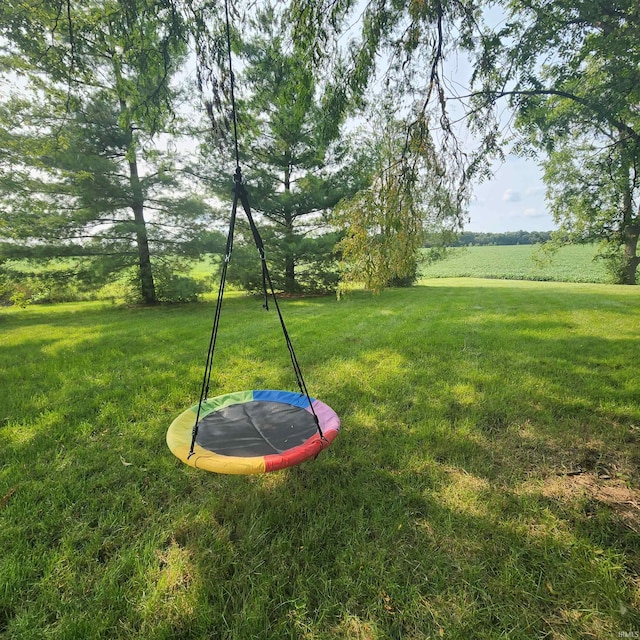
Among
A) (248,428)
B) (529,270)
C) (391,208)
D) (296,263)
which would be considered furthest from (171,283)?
(529,270)

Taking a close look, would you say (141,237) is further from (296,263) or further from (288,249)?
(296,263)

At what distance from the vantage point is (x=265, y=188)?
359 inches

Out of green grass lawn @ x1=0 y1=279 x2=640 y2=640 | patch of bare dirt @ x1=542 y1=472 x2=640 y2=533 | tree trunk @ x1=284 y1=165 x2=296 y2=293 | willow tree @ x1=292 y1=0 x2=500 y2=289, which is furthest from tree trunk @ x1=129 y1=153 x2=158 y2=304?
patch of bare dirt @ x1=542 y1=472 x2=640 y2=533

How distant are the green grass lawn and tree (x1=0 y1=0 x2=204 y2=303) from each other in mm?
→ 3180

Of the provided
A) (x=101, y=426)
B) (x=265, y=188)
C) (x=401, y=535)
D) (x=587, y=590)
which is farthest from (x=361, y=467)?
(x=265, y=188)

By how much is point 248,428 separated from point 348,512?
0.84 m

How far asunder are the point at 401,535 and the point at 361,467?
0.51 m

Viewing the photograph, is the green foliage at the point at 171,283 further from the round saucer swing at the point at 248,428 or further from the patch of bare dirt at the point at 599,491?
the patch of bare dirt at the point at 599,491

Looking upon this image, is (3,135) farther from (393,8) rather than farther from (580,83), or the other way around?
(580,83)

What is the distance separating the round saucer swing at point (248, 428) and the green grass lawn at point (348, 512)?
10.4 inches

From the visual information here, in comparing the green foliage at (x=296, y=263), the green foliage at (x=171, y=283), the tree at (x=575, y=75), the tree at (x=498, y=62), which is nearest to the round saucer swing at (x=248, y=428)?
the tree at (x=498, y=62)

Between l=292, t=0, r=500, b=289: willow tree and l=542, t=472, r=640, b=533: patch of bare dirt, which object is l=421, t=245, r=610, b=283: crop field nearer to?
l=292, t=0, r=500, b=289: willow tree

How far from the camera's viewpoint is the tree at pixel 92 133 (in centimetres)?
280

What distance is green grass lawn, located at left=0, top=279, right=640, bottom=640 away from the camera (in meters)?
1.12
